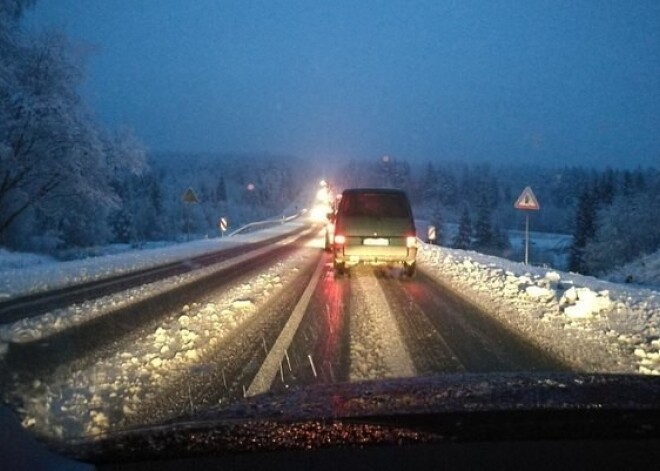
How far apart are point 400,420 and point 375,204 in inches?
496

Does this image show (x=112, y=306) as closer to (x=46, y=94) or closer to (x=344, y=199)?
(x=344, y=199)

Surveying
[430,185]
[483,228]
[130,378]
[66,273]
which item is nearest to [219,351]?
[130,378]

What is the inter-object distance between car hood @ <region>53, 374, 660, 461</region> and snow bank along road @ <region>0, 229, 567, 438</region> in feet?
5.88

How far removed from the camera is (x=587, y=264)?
5062cm

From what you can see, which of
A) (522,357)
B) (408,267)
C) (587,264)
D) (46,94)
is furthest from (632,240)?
(522,357)

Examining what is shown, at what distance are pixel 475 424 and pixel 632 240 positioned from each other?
48804 mm

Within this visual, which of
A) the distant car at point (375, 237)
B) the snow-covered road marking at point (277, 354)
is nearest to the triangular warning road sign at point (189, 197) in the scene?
the distant car at point (375, 237)

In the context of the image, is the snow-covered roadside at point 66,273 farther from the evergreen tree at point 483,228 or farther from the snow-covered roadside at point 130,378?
the evergreen tree at point 483,228

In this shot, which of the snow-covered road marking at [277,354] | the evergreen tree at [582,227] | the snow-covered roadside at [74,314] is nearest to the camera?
the snow-covered road marking at [277,354]

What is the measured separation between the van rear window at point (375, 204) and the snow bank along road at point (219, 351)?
3.57 meters

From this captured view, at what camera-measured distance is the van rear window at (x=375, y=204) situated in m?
15.4

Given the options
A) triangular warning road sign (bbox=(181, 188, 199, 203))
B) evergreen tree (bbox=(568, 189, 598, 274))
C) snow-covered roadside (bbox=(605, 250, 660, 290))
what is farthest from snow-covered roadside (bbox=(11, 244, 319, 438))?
evergreen tree (bbox=(568, 189, 598, 274))

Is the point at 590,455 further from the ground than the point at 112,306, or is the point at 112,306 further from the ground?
the point at 590,455

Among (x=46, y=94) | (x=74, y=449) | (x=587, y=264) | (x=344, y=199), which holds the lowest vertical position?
(x=587, y=264)
